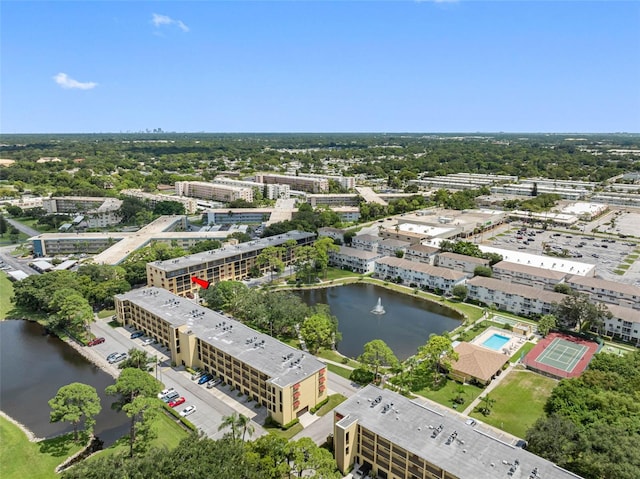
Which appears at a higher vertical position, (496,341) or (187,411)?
(187,411)

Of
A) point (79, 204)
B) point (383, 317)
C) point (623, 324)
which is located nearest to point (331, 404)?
point (383, 317)

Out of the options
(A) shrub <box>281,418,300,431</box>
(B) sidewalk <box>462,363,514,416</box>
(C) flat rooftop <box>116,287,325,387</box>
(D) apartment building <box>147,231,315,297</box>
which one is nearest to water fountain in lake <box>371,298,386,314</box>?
(B) sidewalk <box>462,363,514,416</box>

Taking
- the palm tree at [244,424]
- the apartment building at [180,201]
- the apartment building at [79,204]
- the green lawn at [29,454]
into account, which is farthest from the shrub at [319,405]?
the apartment building at [180,201]

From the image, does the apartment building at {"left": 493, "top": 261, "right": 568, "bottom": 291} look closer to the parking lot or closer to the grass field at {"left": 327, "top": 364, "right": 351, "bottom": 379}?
the parking lot

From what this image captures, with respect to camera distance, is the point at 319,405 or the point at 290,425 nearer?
the point at 290,425

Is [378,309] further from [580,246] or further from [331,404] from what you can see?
[580,246]

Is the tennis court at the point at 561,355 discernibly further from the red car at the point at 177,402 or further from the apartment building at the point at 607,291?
the red car at the point at 177,402
